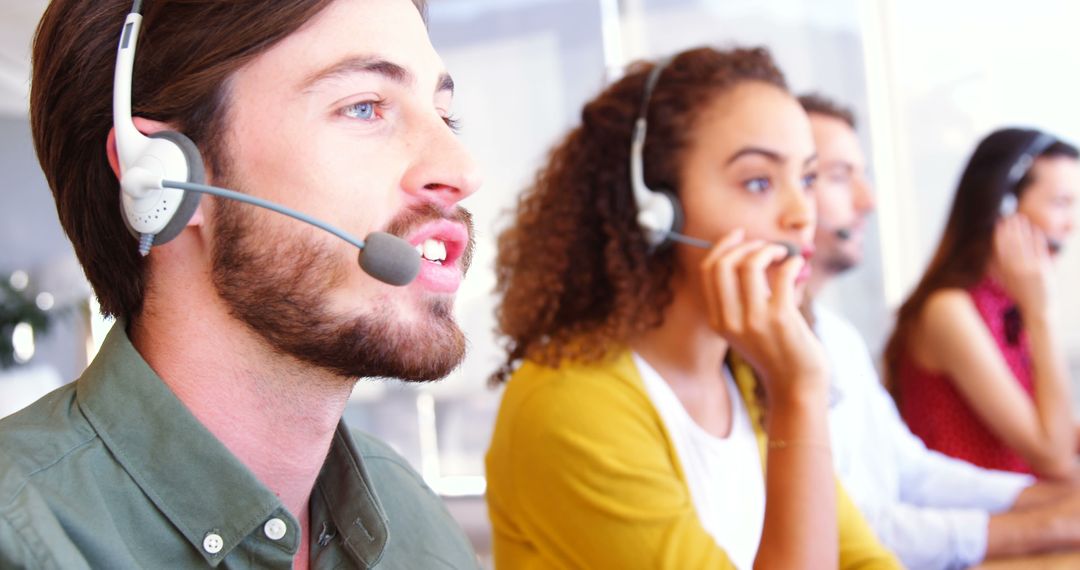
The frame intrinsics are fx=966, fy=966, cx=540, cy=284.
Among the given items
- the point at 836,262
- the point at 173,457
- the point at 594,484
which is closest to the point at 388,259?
the point at 173,457

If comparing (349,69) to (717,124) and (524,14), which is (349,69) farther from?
(524,14)

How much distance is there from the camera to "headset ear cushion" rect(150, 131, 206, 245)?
78cm

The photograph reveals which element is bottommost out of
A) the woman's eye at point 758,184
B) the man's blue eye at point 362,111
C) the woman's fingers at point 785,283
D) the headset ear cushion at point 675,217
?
the woman's fingers at point 785,283

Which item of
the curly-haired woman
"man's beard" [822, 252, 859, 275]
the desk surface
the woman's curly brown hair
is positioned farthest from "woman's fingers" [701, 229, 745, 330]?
"man's beard" [822, 252, 859, 275]

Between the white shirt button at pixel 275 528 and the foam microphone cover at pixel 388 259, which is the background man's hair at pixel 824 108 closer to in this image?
the foam microphone cover at pixel 388 259

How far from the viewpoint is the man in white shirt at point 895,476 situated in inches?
62.9

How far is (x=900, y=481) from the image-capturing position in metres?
1.95

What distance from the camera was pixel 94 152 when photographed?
87 cm

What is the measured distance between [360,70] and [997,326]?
2.09m

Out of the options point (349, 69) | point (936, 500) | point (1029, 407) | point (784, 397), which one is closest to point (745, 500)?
point (784, 397)

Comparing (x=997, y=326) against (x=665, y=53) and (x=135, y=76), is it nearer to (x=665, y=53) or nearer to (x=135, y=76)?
(x=665, y=53)

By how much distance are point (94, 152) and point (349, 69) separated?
24cm

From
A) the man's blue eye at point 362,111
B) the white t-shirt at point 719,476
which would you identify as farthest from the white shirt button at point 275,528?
the white t-shirt at point 719,476

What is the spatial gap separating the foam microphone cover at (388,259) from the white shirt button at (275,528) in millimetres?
217
